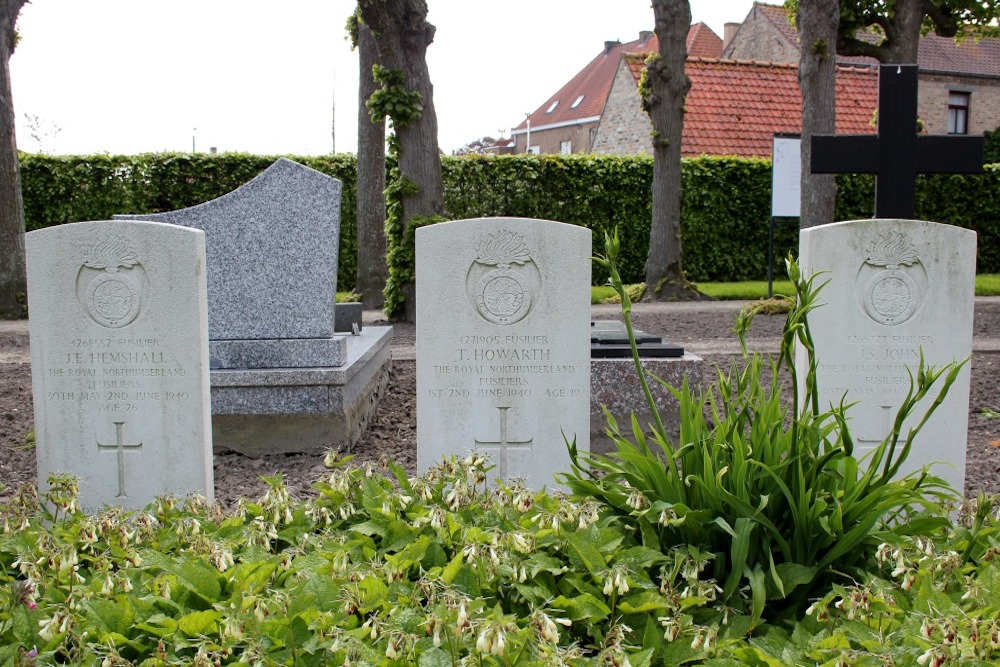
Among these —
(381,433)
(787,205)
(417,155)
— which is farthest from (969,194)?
(381,433)

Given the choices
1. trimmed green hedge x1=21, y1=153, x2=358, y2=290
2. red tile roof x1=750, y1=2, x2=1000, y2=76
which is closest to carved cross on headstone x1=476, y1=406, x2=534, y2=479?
trimmed green hedge x1=21, y1=153, x2=358, y2=290

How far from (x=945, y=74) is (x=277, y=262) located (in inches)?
1053

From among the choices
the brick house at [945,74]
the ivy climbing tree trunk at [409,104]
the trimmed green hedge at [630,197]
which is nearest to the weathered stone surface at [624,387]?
the ivy climbing tree trunk at [409,104]

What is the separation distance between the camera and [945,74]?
1077 inches

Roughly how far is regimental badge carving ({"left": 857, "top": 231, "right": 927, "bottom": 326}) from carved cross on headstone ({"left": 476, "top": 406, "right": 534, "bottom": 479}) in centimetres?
167

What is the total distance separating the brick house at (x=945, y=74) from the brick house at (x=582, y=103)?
9.52 metres

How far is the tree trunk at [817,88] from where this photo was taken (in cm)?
1022

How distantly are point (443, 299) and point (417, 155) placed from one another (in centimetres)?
628

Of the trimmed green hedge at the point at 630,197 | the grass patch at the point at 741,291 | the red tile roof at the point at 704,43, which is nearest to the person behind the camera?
the grass patch at the point at 741,291

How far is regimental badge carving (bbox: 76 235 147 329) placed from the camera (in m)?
4.06

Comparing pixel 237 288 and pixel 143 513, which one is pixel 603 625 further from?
pixel 237 288

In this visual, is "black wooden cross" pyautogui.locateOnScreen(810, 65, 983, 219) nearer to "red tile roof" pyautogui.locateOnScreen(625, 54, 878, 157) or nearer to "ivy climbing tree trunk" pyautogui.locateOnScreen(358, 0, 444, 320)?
"ivy climbing tree trunk" pyautogui.locateOnScreen(358, 0, 444, 320)

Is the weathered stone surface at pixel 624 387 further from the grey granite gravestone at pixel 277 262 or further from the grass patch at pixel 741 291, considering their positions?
the grass patch at pixel 741 291

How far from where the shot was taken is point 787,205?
13352 mm
